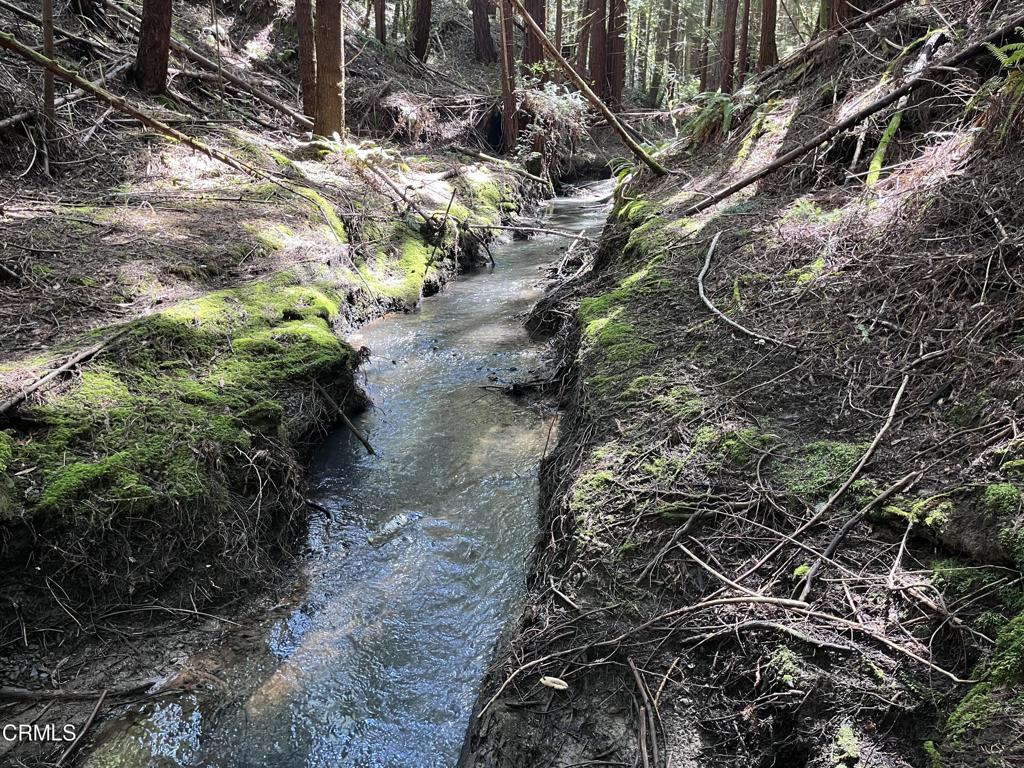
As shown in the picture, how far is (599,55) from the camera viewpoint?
19.8 metres

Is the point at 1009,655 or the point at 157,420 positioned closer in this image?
the point at 1009,655

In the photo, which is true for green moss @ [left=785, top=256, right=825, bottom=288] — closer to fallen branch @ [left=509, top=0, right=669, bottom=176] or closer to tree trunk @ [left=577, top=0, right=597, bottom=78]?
fallen branch @ [left=509, top=0, right=669, bottom=176]

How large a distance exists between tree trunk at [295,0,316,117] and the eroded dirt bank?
28.3 feet

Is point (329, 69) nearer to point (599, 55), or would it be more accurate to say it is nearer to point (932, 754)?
point (932, 754)

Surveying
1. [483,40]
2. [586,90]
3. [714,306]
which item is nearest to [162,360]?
[714,306]

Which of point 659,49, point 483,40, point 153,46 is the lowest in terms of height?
point 153,46

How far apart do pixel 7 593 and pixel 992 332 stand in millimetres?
5021

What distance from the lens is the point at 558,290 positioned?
7.97m

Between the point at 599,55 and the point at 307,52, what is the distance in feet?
38.0

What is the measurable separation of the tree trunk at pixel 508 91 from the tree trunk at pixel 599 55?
4321 mm

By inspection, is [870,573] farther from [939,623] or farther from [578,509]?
[578,509]

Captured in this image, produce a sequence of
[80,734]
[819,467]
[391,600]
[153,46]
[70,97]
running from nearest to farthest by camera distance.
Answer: [80,734]
[819,467]
[391,600]
[70,97]
[153,46]

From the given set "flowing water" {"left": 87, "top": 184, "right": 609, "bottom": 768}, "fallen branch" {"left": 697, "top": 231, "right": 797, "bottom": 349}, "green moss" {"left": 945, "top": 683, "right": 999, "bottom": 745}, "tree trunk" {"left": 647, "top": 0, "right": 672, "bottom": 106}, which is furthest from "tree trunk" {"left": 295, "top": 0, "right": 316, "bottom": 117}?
"tree trunk" {"left": 647, "top": 0, "right": 672, "bottom": 106}

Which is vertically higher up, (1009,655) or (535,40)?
(535,40)
